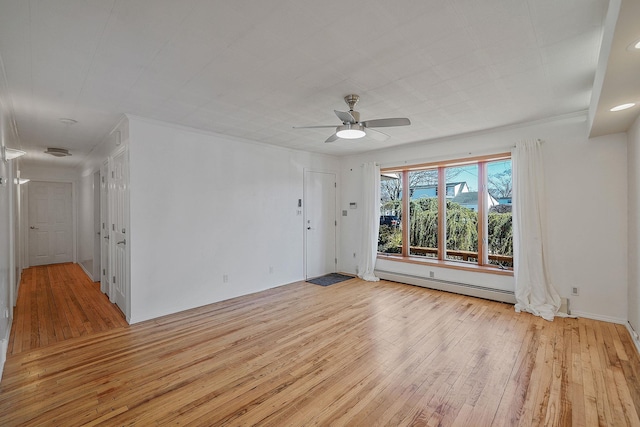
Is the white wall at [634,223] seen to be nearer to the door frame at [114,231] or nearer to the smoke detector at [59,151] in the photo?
the door frame at [114,231]

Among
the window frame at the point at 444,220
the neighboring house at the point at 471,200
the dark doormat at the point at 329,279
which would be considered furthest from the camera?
the dark doormat at the point at 329,279

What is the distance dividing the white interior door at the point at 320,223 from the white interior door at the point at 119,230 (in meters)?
3.03

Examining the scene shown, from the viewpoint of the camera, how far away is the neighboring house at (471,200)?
4703mm

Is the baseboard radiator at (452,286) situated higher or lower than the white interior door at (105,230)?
lower

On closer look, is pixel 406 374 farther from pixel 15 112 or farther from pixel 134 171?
pixel 15 112

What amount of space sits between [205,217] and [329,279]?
2.70 meters

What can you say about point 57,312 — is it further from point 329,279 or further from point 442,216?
point 442,216

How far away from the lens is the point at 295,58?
226 centimetres

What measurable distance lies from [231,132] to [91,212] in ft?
12.9

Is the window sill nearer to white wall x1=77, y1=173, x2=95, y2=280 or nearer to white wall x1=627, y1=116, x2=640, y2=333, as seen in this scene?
white wall x1=627, y1=116, x2=640, y2=333

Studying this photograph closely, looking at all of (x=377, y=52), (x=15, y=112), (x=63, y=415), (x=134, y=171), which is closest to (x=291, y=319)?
(x=63, y=415)

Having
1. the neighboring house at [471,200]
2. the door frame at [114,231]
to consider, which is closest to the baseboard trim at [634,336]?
the neighboring house at [471,200]

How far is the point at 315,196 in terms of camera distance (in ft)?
19.6

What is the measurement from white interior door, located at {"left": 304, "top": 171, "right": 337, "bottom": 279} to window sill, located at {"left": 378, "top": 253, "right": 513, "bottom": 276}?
1122mm
